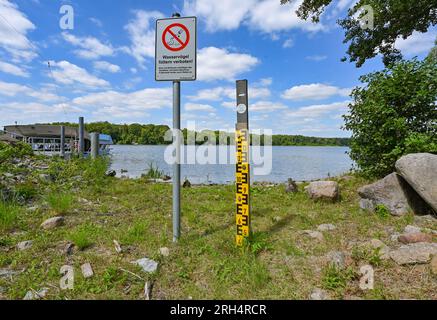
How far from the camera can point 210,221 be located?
5.25 m

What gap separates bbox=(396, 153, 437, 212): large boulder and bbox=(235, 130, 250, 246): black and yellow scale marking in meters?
3.29

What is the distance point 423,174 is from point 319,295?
3.40 meters

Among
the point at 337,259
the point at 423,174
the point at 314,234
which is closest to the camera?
the point at 337,259

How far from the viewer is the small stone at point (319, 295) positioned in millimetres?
2693

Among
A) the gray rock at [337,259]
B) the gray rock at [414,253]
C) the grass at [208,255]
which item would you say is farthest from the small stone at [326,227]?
the gray rock at [414,253]

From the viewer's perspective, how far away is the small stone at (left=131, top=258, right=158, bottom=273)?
3.24 metres

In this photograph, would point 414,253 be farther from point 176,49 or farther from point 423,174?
point 176,49

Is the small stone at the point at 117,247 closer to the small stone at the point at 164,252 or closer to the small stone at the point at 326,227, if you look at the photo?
the small stone at the point at 164,252

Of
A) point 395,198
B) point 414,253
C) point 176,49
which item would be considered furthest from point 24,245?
point 395,198

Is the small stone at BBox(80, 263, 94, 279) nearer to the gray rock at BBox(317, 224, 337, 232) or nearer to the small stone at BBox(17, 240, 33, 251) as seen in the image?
the small stone at BBox(17, 240, 33, 251)

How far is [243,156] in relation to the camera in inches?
147

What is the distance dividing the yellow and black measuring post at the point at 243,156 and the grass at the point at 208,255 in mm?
405
